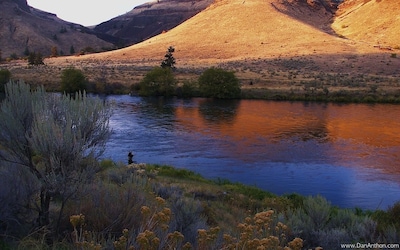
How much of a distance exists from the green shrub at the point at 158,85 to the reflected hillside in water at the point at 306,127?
387 centimetres

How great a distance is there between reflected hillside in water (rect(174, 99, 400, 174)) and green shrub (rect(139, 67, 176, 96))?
387cm

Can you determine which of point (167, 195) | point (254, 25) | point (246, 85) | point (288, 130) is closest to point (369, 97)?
point (246, 85)

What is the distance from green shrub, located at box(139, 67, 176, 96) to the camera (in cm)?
3934

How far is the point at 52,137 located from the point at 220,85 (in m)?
33.4

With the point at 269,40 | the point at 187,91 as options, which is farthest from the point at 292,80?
the point at 269,40

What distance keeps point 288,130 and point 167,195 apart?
1701cm

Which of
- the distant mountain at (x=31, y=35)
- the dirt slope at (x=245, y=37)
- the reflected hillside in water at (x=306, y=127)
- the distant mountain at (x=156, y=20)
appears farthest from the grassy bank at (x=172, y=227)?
the distant mountain at (x=156, y=20)

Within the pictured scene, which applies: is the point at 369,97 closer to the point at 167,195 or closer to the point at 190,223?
the point at 167,195

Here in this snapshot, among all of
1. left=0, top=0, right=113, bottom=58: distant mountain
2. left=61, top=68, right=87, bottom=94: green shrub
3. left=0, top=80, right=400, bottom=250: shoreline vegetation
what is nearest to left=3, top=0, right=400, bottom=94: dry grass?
left=61, top=68, right=87, bottom=94: green shrub

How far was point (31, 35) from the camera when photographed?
107 meters

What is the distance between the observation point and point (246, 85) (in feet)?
142

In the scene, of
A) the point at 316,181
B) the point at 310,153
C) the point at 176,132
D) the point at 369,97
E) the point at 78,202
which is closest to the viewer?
the point at 78,202

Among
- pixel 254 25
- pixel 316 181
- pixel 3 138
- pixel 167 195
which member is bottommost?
pixel 316 181

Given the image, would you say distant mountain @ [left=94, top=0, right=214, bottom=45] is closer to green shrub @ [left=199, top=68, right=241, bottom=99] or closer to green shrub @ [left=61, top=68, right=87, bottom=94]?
green shrub @ [left=61, top=68, right=87, bottom=94]
